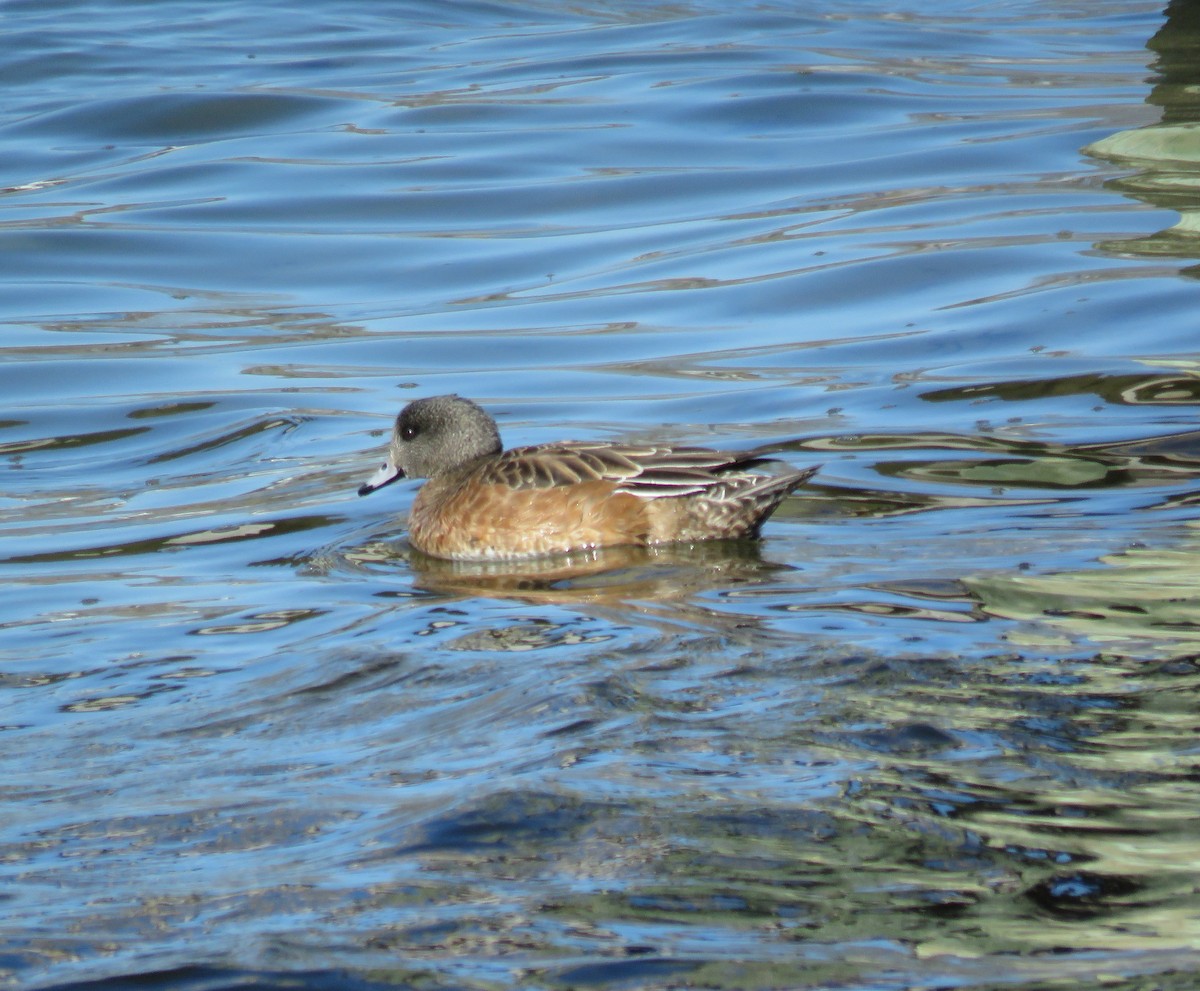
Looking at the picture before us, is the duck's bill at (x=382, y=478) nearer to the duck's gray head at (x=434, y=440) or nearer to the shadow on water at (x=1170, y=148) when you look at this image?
the duck's gray head at (x=434, y=440)

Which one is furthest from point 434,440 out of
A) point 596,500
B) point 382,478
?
point 596,500

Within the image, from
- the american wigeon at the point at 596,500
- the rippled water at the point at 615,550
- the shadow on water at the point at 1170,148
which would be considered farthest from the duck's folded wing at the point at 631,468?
the shadow on water at the point at 1170,148

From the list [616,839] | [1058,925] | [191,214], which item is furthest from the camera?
[191,214]

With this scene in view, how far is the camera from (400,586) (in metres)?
6.79

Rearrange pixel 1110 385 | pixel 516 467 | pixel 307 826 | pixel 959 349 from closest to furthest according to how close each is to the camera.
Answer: pixel 307 826 < pixel 516 467 < pixel 1110 385 < pixel 959 349

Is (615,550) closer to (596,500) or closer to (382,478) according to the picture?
(596,500)

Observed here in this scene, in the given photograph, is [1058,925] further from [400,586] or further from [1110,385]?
[1110,385]

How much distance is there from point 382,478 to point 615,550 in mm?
1346

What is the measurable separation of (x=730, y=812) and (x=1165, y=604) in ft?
6.92

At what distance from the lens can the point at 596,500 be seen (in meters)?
7.14

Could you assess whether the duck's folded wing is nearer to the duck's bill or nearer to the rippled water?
the rippled water

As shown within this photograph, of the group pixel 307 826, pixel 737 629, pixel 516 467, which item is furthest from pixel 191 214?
pixel 307 826

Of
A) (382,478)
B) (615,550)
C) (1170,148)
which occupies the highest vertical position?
(1170,148)

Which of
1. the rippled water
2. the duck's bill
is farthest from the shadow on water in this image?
the duck's bill
